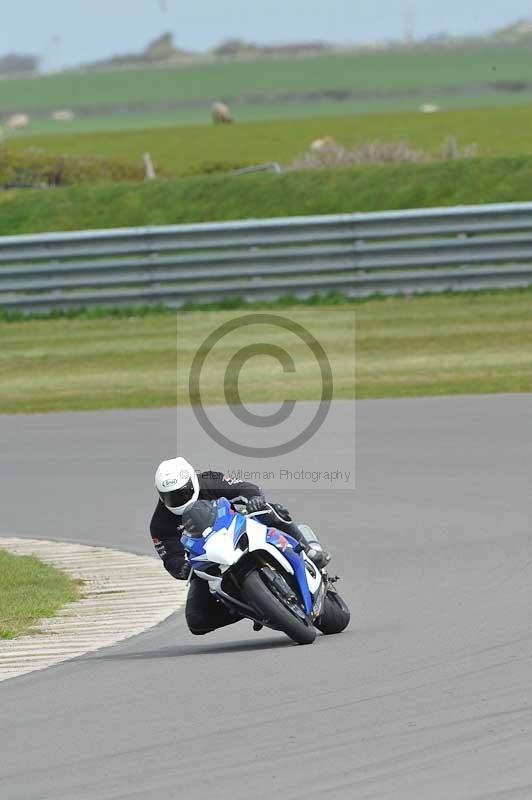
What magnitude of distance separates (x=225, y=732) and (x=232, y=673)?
1.32m

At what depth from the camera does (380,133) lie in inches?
1677

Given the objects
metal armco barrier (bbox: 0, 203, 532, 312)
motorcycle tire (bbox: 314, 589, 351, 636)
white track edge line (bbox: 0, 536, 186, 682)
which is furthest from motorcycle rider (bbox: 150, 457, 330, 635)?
metal armco barrier (bbox: 0, 203, 532, 312)

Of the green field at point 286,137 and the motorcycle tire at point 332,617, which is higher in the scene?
the motorcycle tire at point 332,617

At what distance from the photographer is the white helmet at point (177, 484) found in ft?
28.0

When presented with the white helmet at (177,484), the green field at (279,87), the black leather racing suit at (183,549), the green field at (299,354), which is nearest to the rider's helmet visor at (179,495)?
the white helmet at (177,484)

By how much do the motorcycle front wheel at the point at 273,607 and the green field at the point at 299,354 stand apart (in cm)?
975

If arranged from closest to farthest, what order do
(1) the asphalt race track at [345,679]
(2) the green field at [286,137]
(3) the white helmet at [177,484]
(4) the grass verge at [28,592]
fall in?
(1) the asphalt race track at [345,679]
(3) the white helmet at [177,484]
(4) the grass verge at [28,592]
(2) the green field at [286,137]

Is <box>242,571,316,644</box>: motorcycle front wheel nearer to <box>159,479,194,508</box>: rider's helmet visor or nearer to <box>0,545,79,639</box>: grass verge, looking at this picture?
<box>159,479,194,508</box>: rider's helmet visor

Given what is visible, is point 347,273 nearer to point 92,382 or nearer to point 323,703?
point 92,382

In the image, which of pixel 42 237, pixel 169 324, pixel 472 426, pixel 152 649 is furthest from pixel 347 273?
pixel 152 649

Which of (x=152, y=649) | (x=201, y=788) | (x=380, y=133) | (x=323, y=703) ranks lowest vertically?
(x=380, y=133)

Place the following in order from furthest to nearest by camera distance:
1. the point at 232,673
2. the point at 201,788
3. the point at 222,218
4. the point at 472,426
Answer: the point at 222,218 → the point at 472,426 → the point at 232,673 → the point at 201,788

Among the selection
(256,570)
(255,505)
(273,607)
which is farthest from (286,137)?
(273,607)

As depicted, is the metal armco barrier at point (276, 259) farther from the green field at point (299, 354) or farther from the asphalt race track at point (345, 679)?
the asphalt race track at point (345, 679)
